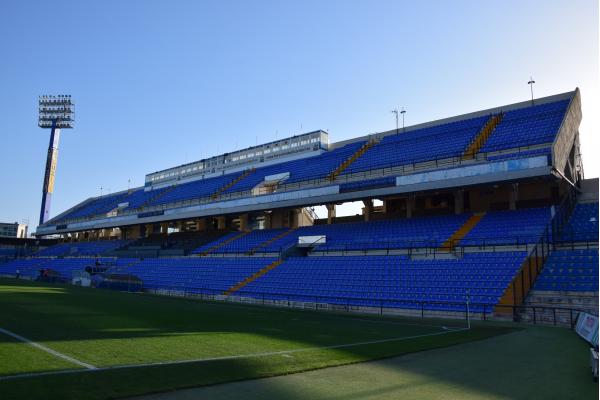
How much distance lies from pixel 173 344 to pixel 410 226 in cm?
2333

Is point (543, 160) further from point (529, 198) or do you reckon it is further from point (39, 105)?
point (39, 105)

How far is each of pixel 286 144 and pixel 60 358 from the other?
43374mm

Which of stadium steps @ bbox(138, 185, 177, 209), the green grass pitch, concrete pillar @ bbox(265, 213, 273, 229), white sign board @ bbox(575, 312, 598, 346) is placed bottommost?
the green grass pitch

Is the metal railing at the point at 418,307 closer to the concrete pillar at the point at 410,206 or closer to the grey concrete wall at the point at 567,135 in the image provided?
the grey concrete wall at the point at 567,135

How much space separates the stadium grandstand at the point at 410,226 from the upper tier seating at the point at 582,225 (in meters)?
0.10

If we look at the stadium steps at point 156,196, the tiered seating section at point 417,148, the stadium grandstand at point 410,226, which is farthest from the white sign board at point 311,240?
the stadium steps at point 156,196

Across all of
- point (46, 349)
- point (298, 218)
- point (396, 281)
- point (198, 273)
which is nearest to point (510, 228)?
point (396, 281)

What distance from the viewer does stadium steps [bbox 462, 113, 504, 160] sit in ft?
100

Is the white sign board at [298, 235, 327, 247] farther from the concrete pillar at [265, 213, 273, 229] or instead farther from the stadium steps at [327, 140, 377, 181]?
the concrete pillar at [265, 213, 273, 229]

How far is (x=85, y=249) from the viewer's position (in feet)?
203

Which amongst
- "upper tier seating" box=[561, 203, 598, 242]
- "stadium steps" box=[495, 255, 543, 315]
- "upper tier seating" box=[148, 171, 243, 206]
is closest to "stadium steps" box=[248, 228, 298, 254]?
"upper tier seating" box=[148, 171, 243, 206]

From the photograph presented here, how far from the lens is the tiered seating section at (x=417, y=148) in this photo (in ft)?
97.7

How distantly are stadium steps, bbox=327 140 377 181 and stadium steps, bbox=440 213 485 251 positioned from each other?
12533 mm

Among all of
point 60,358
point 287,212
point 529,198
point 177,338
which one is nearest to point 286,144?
point 287,212
